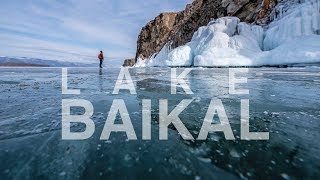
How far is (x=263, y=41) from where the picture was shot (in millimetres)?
24719

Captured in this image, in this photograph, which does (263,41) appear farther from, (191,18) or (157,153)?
(157,153)

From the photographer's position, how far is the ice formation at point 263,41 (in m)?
17.9

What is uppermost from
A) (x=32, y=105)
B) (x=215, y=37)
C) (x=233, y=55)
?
(x=215, y=37)

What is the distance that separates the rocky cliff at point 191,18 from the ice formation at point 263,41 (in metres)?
3.16

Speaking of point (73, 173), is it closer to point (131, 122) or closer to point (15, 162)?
point (15, 162)

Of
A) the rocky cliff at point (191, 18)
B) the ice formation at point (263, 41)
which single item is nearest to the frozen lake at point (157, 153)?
the ice formation at point (263, 41)

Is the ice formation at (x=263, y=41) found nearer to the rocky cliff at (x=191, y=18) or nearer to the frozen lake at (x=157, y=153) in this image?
the rocky cliff at (x=191, y=18)

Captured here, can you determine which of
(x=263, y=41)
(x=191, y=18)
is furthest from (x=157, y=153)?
(x=191, y=18)

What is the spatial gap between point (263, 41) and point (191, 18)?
2383cm

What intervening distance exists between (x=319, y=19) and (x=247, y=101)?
1996cm

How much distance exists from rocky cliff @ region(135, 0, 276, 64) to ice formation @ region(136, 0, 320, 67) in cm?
316

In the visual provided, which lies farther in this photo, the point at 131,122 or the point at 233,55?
the point at 233,55

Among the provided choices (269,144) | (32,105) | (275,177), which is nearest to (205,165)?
(275,177)

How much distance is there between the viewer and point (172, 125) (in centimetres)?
275
